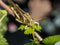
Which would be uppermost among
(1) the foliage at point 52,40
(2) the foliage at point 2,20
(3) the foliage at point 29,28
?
(2) the foliage at point 2,20

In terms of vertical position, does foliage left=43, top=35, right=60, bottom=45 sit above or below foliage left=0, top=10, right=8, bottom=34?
below

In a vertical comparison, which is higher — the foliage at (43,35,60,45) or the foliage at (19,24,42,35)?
the foliage at (19,24,42,35)

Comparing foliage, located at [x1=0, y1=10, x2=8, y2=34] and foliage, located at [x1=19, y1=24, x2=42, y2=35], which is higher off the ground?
foliage, located at [x1=0, y1=10, x2=8, y2=34]

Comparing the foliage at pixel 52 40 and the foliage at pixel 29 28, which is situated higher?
the foliage at pixel 29 28

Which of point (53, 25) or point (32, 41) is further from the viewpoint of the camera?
point (53, 25)

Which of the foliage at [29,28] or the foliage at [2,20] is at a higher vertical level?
the foliage at [2,20]

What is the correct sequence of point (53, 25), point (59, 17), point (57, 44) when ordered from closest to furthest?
point (57, 44) < point (53, 25) < point (59, 17)

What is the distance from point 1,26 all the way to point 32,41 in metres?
0.08

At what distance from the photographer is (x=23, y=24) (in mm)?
410

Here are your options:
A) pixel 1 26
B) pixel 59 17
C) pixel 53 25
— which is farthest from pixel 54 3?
pixel 1 26

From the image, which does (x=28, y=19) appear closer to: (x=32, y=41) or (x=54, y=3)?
(x=32, y=41)

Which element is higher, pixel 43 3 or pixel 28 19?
pixel 43 3

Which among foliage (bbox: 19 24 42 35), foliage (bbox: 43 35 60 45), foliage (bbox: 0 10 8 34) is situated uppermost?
foliage (bbox: 0 10 8 34)

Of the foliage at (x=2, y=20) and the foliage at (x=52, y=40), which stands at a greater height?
the foliage at (x=2, y=20)
